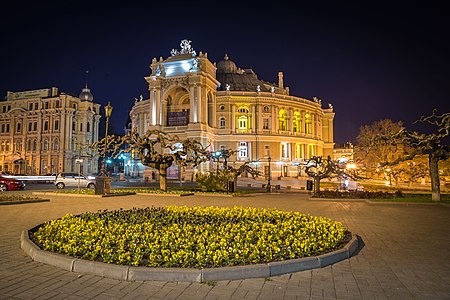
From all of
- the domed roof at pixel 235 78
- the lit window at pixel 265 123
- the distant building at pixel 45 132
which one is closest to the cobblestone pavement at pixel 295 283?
the lit window at pixel 265 123

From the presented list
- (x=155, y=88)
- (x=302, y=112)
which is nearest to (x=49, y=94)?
(x=155, y=88)

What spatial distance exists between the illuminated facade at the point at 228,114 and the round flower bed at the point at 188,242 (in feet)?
169

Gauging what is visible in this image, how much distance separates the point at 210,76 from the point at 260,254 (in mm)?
61950

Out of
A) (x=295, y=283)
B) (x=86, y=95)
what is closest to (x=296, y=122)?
(x=86, y=95)

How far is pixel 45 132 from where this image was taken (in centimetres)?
8081

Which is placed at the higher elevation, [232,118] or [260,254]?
[232,118]

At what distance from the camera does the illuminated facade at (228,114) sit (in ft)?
212

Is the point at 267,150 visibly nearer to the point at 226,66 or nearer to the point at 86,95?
the point at 226,66

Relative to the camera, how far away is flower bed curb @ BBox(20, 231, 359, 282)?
6180 mm

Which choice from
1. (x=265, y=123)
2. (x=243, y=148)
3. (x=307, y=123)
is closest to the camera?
(x=243, y=148)

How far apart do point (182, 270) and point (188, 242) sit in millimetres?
1214

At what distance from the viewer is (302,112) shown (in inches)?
3105

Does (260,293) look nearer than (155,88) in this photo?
Yes

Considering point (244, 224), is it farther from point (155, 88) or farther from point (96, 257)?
point (155, 88)
